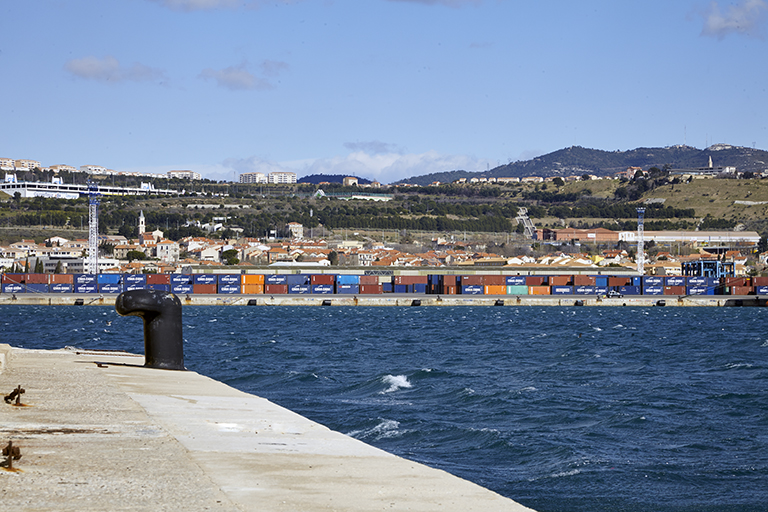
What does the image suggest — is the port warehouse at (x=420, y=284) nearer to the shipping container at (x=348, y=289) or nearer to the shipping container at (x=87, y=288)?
the shipping container at (x=348, y=289)

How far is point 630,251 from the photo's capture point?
127 m

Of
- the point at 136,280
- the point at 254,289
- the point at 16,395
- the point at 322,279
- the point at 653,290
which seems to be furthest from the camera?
the point at 322,279

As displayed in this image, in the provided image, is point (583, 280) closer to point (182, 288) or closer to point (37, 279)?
point (182, 288)

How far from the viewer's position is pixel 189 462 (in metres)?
6.00

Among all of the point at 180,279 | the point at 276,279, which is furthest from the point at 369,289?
the point at 180,279

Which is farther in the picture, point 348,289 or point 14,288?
point 348,289

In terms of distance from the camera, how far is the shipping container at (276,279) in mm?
79000

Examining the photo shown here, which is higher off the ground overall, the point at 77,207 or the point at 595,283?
the point at 77,207

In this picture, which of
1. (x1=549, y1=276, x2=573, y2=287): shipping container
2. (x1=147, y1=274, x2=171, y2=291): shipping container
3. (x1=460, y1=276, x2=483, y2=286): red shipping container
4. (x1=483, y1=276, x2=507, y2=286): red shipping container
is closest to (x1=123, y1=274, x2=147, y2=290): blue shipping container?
(x1=147, y1=274, x2=171, y2=291): shipping container

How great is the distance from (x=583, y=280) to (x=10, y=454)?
78363 millimetres

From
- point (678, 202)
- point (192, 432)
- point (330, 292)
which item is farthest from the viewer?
point (678, 202)

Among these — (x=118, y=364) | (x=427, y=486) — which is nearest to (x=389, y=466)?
(x=427, y=486)

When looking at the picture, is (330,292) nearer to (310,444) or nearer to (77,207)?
(310,444)

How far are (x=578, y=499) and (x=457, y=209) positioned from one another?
166 meters
